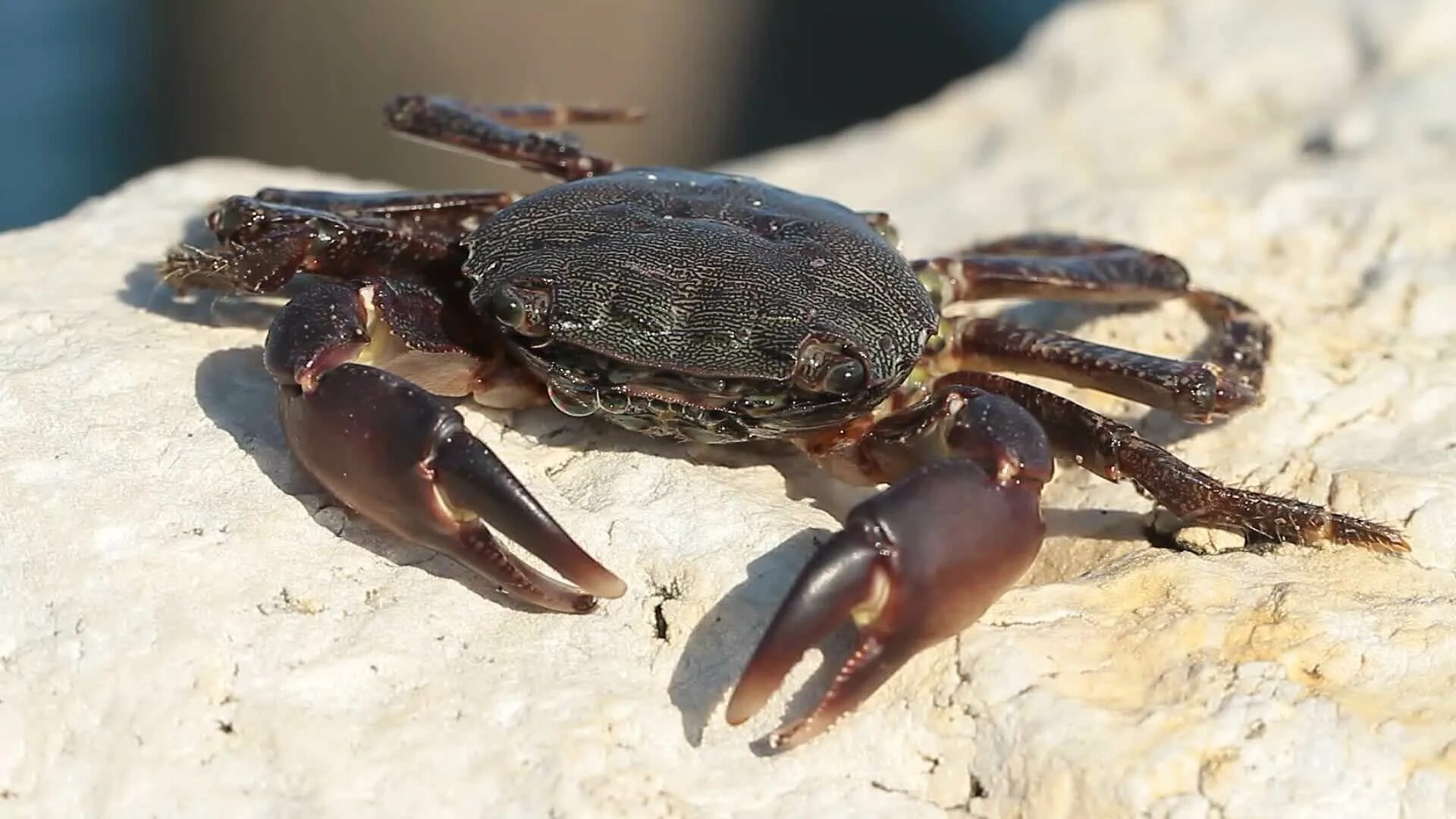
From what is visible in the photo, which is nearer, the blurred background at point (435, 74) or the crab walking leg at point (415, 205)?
the crab walking leg at point (415, 205)

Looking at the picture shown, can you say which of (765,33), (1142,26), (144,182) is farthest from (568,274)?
(765,33)

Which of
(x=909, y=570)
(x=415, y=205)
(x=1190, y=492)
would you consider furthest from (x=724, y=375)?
(x=415, y=205)

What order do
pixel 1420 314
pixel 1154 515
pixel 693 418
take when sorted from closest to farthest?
1. pixel 693 418
2. pixel 1154 515
3. pixel 1420 314

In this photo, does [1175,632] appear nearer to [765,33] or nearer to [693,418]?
[693,418]

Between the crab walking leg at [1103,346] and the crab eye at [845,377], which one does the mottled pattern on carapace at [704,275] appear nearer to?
the crab eye at [845,377]

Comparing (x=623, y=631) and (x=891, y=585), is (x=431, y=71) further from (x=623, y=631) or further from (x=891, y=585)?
(x=891, y=585)

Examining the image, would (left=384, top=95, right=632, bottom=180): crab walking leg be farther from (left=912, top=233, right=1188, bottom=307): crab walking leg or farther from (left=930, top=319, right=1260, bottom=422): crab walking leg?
(left=930, top=319, right=1260, bottom=422): crab walking leg

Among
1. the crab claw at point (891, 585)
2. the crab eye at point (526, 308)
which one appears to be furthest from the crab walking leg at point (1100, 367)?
the crab eye at point (526, 308)

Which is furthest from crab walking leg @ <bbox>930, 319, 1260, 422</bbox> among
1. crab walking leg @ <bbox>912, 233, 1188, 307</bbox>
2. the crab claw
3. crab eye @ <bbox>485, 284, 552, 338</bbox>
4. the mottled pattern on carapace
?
crab eye @ <bbox>485, 284, 552, 338</bbox>
